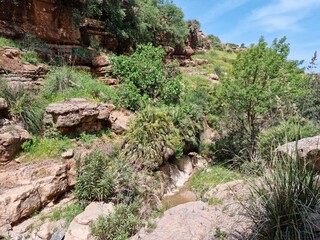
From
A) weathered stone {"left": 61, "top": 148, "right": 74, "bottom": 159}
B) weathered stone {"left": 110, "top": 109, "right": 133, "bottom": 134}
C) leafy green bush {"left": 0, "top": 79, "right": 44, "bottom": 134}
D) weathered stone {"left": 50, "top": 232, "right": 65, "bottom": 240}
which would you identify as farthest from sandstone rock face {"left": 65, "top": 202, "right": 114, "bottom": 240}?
weathered stone {"left": 110, "top": 109, "right": 133, "bottom": 134}

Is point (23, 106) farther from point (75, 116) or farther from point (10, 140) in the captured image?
point (75, 116)

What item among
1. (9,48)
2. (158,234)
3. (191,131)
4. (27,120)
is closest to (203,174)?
(191,131)

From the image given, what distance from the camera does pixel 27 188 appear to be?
4855 millimetres

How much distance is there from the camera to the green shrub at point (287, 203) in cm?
242

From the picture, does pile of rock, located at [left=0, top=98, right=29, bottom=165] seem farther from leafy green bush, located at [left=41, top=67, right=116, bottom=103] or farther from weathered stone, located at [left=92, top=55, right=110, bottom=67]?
weathered stone, located at [left=92, top=55, right=110, bottom=67]

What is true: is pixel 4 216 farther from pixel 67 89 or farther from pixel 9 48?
pixel 9 48

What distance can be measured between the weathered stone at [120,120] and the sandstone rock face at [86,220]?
305 centimetres

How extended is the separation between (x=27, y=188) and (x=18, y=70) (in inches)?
172

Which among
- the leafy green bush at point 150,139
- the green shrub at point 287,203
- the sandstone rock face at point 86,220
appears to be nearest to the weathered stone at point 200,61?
the leafy green bush at point 150,139

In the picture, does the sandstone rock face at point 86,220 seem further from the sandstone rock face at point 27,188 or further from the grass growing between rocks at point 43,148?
the grass growing between rocks at point 43,148

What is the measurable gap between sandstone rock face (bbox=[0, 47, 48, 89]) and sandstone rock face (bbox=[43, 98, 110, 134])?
127 cm

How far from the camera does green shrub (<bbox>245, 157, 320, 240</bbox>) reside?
2.42m

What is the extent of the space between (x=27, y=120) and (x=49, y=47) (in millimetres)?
4787

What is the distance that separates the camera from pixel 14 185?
197 inches
